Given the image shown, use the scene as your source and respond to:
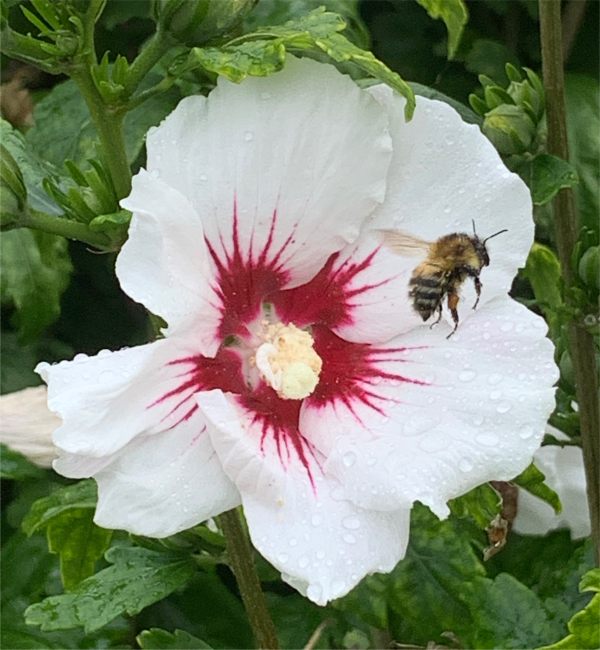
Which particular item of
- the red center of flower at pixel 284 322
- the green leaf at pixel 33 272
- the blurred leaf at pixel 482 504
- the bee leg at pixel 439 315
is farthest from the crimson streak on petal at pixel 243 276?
the green leaf at pixel 33 272

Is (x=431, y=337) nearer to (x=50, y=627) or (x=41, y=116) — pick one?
(x=50, y=627)

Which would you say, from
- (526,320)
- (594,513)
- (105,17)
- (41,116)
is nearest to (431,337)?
(526,320)

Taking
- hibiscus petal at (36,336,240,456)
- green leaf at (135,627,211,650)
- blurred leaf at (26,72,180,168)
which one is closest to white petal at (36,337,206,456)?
hibiscus petal at (36,336,240,456)

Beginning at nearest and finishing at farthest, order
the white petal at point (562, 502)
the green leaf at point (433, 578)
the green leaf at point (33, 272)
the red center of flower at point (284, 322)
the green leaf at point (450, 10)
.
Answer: the red center of flower at point (284, 322)
the green leaf at point (450, 10)
the green leaf at point (433, 578)
the white petal at point (562, 502)
the green leaf at point (33, 272)

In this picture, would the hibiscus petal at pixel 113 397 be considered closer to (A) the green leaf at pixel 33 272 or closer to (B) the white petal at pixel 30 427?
(B) the white petal at pixel 30 427

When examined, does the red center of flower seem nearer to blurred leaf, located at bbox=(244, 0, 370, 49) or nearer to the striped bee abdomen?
the striped bee abdomen
